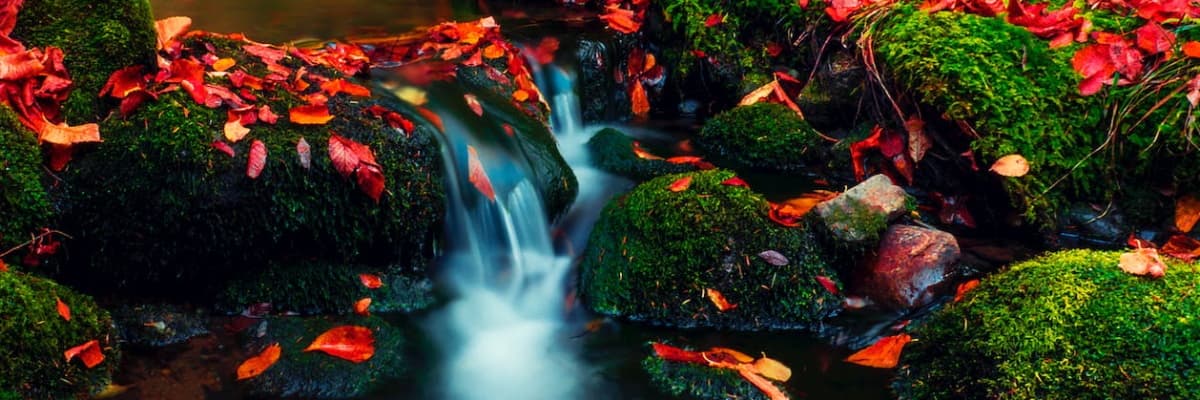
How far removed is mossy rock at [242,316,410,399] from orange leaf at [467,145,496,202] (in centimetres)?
95

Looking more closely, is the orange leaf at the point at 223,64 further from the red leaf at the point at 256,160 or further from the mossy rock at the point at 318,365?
the mossy rock at the point at 318,365

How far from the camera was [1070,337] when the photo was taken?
3041 millimetres

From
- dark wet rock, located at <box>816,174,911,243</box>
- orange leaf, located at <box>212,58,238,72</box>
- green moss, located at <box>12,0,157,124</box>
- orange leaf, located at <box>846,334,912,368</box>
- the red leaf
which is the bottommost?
orange leaf, located at <box>846,334,912,368</box>

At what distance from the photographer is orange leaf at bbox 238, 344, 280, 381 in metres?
3.54

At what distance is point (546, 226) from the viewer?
190 inches

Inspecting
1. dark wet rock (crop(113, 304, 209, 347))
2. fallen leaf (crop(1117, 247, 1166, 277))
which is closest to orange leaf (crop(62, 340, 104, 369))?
dark wet rock (crop(113, 304, 209, 347))

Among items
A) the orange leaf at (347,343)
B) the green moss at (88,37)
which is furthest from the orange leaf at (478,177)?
the green moss at (88,37)

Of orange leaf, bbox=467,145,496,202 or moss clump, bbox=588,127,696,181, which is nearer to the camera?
orange leaf, bbox=467,145,496,202

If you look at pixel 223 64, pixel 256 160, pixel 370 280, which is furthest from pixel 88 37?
pixel 370 280

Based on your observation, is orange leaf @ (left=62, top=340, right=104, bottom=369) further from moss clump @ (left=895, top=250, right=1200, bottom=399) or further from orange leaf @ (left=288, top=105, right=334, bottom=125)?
moss clump @ (left=895, top=250, right=1200, bottom=399)

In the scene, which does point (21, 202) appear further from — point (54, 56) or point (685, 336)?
point (685, 336)

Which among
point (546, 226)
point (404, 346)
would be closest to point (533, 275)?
point (546, 226)

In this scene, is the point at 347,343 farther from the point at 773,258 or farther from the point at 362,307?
the point at 773,258

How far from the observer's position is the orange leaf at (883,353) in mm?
3752
